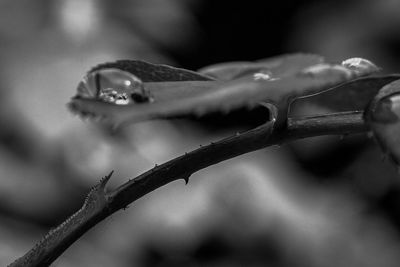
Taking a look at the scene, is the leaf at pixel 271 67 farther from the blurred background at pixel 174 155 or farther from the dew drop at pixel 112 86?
the blurred background at pixel 174 155

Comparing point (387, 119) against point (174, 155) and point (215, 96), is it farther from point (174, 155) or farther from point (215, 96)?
point (174, 155)

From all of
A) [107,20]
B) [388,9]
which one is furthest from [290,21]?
[107,20]

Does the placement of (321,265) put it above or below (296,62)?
above

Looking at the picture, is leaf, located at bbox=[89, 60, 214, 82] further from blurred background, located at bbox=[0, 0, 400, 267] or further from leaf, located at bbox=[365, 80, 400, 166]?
blurred background, located at bbox=[0, 0, 400, 267]

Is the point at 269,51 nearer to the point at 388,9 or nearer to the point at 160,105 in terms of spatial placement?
the point at 388,9

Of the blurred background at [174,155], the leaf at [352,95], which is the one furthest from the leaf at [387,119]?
the blurred background at [174,155]

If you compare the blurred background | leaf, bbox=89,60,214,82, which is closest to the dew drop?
leaf, bbox=89,60,214,82
